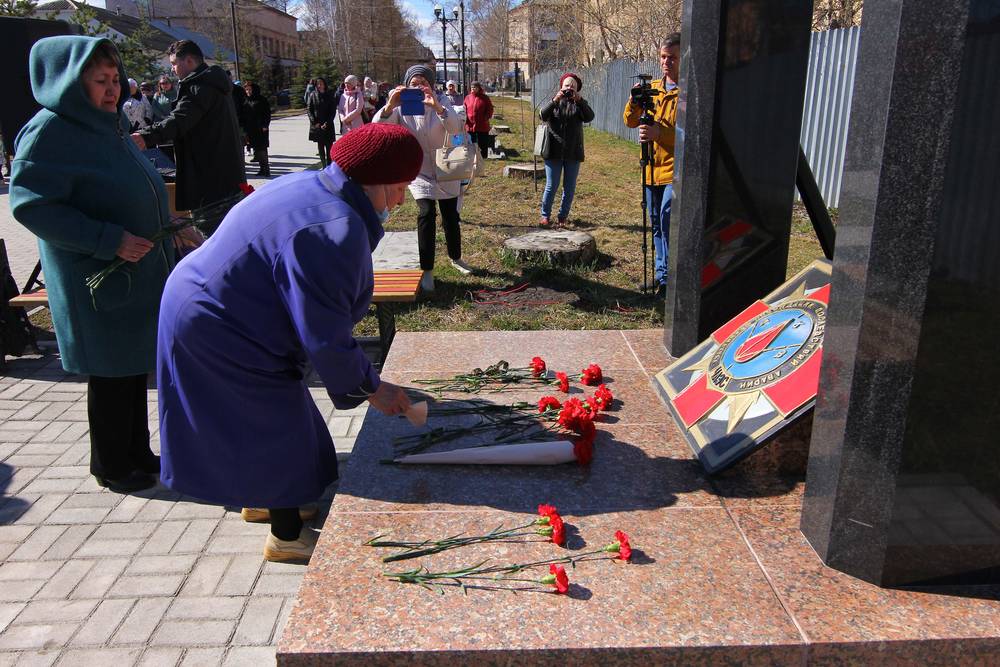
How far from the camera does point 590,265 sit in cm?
731

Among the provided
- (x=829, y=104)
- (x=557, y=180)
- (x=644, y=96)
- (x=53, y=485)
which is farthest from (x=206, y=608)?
(x=829, y=104)

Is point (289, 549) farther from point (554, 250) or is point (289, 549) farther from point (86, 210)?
point (554, 250)

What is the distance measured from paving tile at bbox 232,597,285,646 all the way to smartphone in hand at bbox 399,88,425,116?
4.27 metres

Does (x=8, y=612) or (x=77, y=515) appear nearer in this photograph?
(x=8, y=612)

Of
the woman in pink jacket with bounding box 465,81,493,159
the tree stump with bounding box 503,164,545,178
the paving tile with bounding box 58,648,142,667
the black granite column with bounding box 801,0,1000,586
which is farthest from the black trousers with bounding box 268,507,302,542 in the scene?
the woman in pink jacket with bounding box 465,81,493,159

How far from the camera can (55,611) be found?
2629mm

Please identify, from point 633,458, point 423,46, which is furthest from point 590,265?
point 423,46

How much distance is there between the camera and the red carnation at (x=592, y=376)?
142 inches

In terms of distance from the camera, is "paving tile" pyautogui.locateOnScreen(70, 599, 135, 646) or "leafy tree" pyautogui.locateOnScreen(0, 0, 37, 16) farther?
"leafy tree" pyautogui.locateOnScreen(0, 0, 37, 16)

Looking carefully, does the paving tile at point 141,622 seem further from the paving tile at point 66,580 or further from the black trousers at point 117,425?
the black trousers at point 117,425

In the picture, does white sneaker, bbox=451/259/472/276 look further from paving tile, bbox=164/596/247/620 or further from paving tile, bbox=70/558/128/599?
paving tile, bbox=164/596/247/620

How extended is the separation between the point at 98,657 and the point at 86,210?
1.64m

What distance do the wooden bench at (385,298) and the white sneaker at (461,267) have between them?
1708mm

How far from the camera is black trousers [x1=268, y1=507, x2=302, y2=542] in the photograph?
9.30 ft
